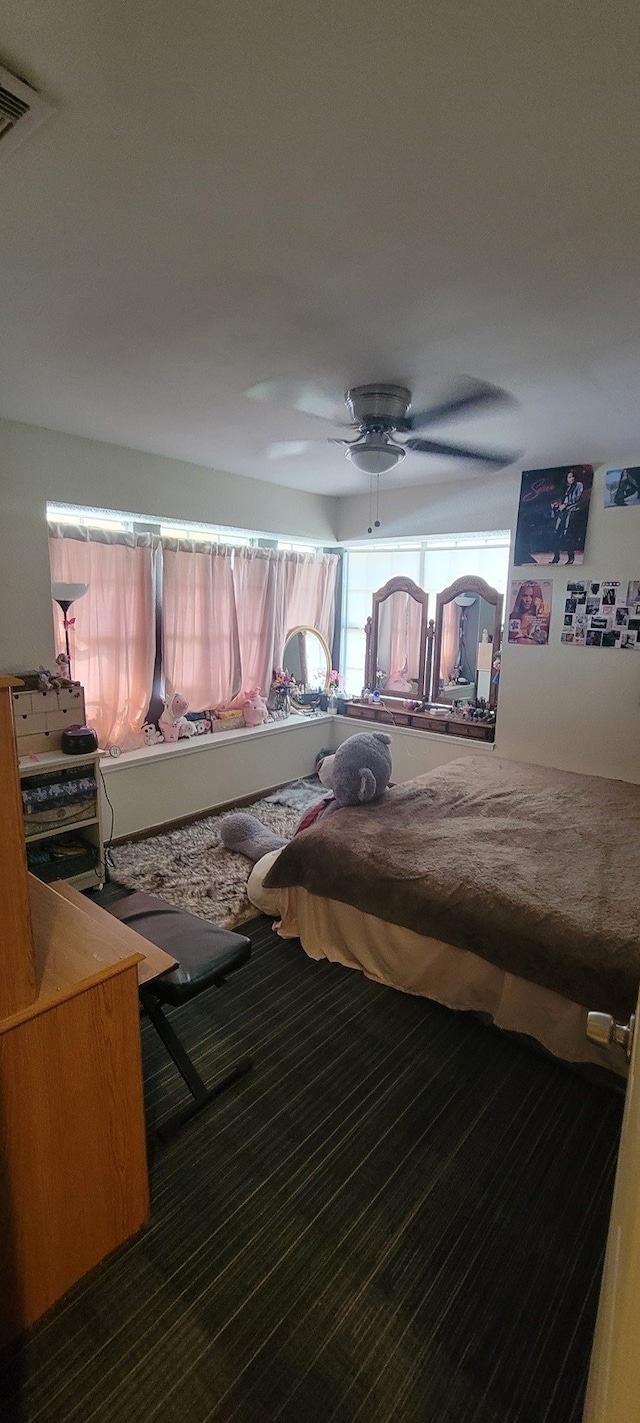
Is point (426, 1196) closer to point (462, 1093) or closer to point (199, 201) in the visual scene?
point (462, 1093)

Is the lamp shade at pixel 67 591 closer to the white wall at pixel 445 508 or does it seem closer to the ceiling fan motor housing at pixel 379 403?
the ceiling fan motor housing at pixel 379 403

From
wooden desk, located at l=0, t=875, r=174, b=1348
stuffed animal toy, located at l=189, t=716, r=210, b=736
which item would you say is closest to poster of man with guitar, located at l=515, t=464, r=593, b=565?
stuffed animal toy, located at l=189, t=716, r=210, b=736

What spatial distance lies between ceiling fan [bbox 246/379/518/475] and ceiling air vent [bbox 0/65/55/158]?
127 centimetres

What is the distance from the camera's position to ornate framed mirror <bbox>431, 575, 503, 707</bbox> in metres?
4.31

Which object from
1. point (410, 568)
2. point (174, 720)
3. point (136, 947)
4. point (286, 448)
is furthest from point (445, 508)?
point (136, 947)

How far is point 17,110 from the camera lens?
103 centimetres

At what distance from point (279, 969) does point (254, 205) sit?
100 inches

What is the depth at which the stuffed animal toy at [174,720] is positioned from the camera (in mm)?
4070

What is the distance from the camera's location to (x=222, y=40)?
90 centimetres

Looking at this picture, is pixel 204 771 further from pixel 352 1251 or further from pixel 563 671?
pixel 352 1251

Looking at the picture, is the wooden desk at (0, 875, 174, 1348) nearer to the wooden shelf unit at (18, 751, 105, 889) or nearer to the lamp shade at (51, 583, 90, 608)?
the wooden shelf unit at (18, 751, 105, 889)

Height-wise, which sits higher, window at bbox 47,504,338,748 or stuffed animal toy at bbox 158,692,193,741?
window at bbox 47,504,338,748

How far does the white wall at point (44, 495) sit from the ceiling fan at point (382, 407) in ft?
4.31

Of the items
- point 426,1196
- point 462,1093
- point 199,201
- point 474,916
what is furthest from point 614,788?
point 199,201
